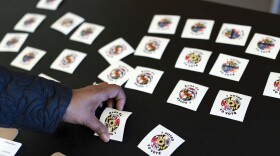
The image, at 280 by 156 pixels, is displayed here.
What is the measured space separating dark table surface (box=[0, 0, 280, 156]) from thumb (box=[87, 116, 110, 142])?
0.02 meters

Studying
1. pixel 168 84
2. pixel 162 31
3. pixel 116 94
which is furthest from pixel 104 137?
pixel 162 31

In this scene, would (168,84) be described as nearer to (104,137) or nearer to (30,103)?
(104,137)

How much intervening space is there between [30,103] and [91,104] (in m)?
0.17

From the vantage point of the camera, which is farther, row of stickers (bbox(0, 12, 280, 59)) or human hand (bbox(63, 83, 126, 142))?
row of stickers (bbox(0, 12, 280, 59))

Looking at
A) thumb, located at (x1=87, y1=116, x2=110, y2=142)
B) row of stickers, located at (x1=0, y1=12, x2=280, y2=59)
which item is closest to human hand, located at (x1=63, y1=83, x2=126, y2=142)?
thumb, located at (x1=87, y1=116, x2=110, y2=142)

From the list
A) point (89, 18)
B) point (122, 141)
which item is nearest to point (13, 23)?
point (89, 18)

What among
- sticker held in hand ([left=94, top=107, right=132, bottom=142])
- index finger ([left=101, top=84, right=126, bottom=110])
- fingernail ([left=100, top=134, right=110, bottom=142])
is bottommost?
fingernail ([left=100, top=134, right=110, bottom=142])

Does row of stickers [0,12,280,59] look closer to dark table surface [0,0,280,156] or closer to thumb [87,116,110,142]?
dark table surface [0,0,280,156]

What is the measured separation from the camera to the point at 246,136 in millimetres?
1072

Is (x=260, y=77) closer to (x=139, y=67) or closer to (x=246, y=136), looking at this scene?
(x=246, y=136)

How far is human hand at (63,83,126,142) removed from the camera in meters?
1.10

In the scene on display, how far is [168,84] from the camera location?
125cm

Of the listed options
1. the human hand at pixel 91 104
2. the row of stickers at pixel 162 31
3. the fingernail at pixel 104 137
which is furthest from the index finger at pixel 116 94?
the row of stickers at pixel 162 31

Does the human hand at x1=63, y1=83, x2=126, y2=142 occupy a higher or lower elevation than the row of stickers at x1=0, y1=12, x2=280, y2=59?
lower
